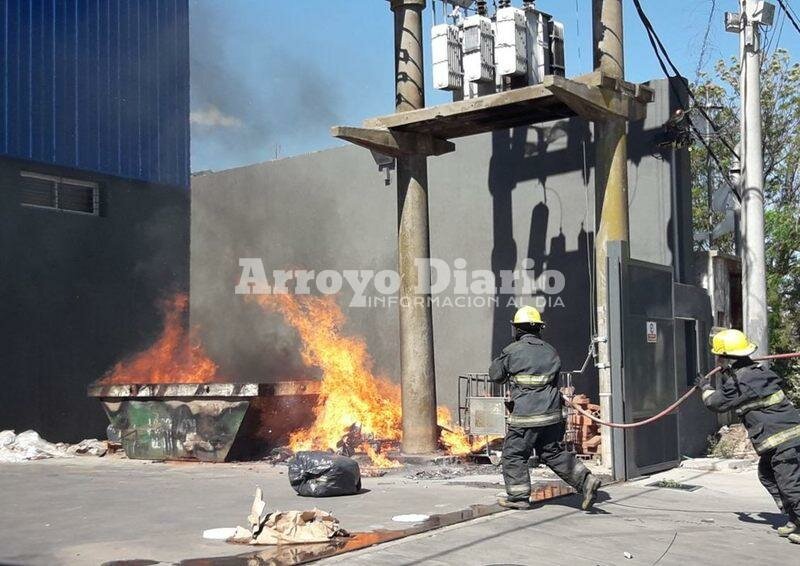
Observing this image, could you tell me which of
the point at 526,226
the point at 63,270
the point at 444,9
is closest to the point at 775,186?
the point at 526,226

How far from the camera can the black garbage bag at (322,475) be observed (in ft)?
29.1

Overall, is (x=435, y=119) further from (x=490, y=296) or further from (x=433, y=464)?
(x=433, y=464)

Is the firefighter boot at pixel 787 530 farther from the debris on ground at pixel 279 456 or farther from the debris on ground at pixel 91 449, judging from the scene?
the debris on ground at pixel 91 449

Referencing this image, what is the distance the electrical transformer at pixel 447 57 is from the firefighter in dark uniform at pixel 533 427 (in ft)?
17.6

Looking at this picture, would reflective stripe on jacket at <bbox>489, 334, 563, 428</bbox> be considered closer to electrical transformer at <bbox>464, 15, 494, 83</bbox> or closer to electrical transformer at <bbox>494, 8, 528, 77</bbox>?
electrical transformer at <bbox>494, 8, 528, 77</bbox>

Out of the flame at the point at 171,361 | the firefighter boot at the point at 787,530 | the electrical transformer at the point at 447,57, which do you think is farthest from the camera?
the flame at the point at 171,361

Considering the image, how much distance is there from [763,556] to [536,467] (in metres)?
4.77

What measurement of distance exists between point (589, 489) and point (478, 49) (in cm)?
651

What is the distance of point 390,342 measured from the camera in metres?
16.0

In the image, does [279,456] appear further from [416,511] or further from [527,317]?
[527,317]

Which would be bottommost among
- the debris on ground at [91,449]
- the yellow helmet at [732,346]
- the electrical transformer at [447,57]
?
the debris on ground at [91,449]

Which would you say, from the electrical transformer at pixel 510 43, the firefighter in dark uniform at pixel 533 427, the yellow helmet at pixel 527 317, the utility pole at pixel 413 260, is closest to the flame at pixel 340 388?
the utility pole at pixel 413 260

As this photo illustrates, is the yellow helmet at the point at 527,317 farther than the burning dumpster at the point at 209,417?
No

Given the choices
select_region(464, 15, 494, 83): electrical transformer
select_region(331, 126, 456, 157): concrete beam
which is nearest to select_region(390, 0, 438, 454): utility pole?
select_region(331, 126, 456, 157): concrete beam
